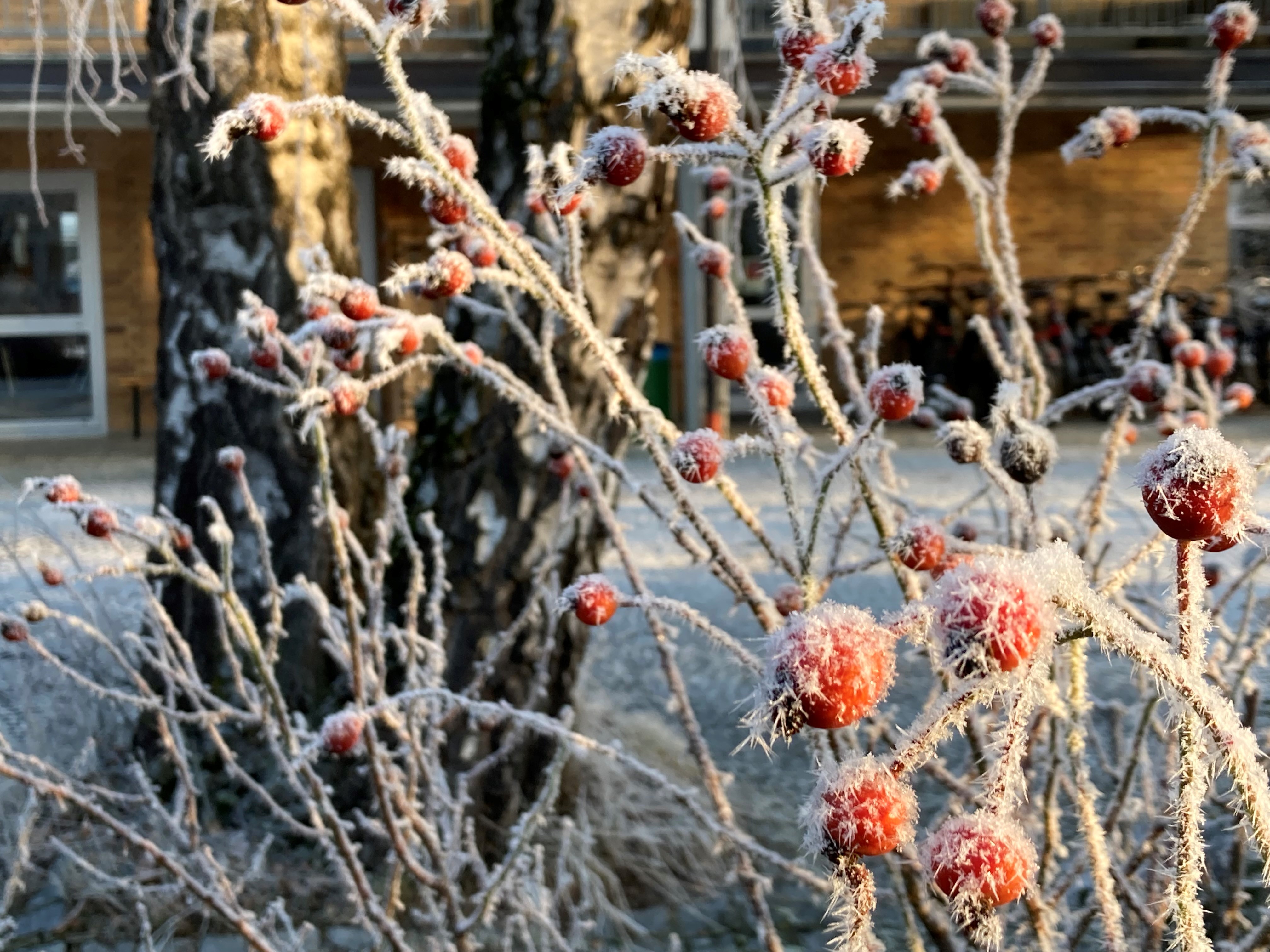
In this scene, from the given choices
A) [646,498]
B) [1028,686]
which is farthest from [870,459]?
[1028,686]

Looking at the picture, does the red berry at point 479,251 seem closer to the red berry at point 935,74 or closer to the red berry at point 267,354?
the red berry at point 267,354

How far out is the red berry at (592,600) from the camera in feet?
3.34

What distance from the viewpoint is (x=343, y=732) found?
4.11ft

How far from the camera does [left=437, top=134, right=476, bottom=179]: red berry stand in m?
1.15

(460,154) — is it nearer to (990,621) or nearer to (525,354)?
(990,621)

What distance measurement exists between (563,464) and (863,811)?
134 centimetres

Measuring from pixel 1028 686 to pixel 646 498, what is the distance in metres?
0.85

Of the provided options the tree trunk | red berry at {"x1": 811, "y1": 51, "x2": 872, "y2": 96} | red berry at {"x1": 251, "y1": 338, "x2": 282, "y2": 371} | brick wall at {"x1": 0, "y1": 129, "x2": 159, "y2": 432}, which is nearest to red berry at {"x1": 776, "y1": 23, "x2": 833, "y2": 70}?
red berry at {"x1": 811, "y1": 51, "x2": 872, "y2": 96}

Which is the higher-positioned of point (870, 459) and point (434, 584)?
point (870, 459)

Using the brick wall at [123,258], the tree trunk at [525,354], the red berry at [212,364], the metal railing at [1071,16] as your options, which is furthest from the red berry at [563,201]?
the brick wall at [123,258]

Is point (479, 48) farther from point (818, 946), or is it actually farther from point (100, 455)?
point (818, 946)

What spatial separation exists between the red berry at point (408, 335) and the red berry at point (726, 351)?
0.33 metres

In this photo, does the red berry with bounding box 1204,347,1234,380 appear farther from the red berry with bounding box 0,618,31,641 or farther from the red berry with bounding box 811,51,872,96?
the red berry with bounding box 0,618,31,641

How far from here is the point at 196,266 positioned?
9.05 feet
